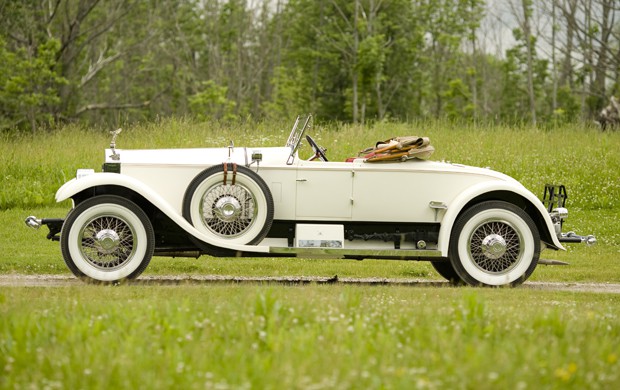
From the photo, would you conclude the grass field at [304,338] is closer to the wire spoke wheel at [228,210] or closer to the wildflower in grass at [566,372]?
the wildflower in grass at [566,372]

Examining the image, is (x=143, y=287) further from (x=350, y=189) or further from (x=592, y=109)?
(x=592, y=109)

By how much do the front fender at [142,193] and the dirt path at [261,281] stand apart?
556mm

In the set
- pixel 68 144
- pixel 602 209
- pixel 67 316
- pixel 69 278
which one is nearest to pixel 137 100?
pixel 68 144

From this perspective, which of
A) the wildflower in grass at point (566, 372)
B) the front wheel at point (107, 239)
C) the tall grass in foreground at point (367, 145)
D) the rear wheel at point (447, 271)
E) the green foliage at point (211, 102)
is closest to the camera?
the wildflower in grass at point (566, 372)

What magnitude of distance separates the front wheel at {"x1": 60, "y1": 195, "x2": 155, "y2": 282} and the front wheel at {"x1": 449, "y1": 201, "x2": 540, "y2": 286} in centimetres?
316

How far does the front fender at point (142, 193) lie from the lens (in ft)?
29.6

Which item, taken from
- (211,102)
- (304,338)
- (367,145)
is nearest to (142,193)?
(304,338)

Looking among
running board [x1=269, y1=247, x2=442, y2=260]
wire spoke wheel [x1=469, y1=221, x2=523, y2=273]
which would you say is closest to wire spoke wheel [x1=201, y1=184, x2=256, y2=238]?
running board [x1=269, y1=247, x2=442, y2=260]

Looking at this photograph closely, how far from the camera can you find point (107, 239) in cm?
903

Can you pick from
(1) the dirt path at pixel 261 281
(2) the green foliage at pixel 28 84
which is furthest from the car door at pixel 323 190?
(2) the green foliage at pixel 28 84

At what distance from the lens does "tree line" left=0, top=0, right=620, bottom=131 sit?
33.4m

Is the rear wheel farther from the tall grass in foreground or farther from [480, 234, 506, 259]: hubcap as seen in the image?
the tall grass in foreground

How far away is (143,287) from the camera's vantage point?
8.68 metres

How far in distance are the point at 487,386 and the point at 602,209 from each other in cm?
1345
